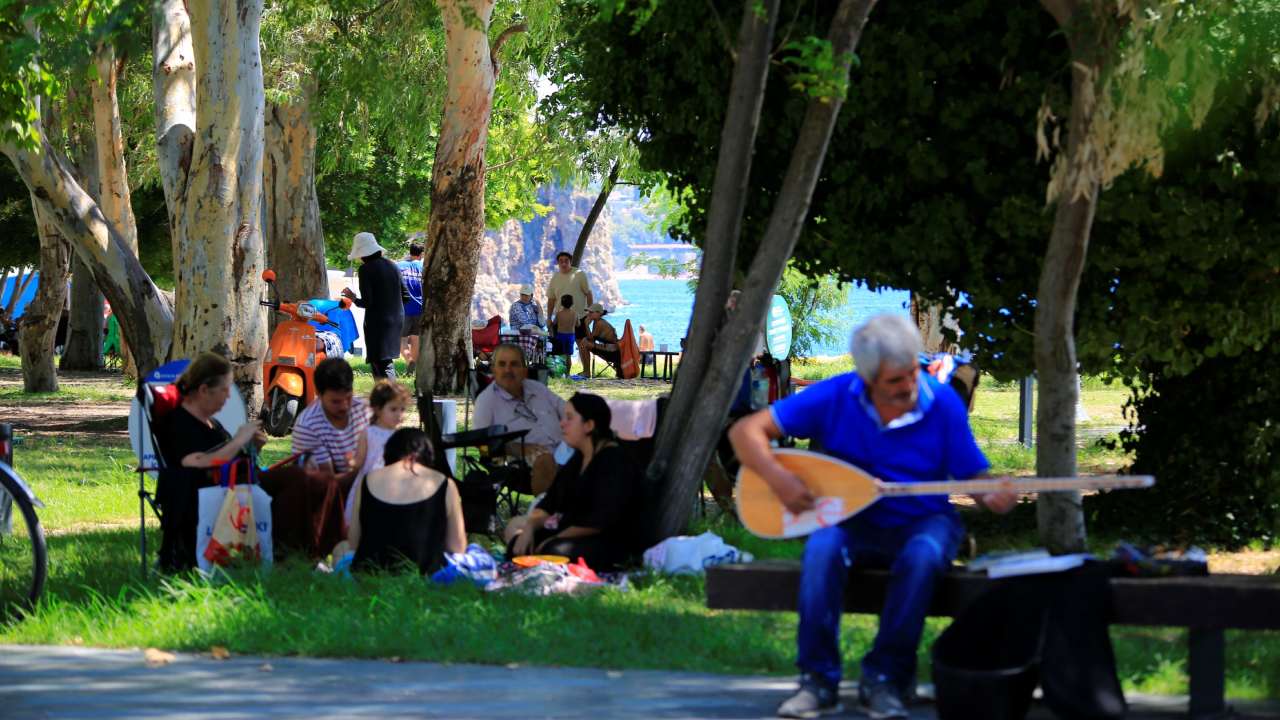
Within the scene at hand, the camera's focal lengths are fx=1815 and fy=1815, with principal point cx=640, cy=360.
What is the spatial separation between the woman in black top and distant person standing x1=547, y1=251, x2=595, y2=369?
17559 millimetres

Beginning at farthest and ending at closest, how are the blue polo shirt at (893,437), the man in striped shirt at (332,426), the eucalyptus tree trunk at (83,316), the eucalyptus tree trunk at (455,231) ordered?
1. the eucalyptus tree trunk at (83,316)
2. the eucalyptus tree trunk at (455,231)
3. the man in striped shirt at (332,426)
4. the blue polo shirt at (893,437)

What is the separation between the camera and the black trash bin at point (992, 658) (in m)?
5.63

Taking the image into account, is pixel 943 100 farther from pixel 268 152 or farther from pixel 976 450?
pixel 268 152

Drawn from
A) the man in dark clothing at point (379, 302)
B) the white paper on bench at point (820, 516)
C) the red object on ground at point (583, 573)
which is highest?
the man in dark clothing at point (379, 302)

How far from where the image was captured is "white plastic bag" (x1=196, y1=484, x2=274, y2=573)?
28.5ft

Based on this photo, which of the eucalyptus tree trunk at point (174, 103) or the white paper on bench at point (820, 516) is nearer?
the white paper on bench at point (820, 516)

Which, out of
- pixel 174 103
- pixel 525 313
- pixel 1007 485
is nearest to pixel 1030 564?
pixel 1007 485

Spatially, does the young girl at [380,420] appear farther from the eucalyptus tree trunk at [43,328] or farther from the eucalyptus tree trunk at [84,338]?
the eucalyptus tree trunk at [84,338]

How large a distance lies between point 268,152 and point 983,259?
19.8m

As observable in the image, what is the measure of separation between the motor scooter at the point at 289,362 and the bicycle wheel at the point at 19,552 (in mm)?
8571

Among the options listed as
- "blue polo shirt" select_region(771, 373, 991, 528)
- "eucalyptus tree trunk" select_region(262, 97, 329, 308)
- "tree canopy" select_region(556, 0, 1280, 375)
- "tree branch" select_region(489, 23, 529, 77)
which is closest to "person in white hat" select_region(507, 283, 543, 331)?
"tree branch" select_region(489, 23, 529, 77)

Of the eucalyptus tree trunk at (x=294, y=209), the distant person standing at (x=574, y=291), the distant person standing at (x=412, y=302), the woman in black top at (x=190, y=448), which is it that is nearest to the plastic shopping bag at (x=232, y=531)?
the woman in black top at (x=190, y=448)

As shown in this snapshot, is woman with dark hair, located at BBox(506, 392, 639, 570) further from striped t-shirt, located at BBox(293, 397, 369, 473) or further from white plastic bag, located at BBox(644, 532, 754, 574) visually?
striped t-shirt, located at BBox(293, 397, 369, 473)

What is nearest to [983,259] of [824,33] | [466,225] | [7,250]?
[824,33]
